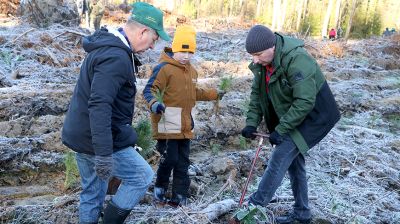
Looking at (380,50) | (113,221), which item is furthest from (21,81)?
(380,50)

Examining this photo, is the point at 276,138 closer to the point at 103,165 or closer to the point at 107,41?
the point at 103,165

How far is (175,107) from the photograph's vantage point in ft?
12.9

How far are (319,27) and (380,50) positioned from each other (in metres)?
24.0

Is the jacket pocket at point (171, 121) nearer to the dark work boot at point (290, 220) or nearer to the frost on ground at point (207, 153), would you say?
the frost on ground at point (207, 153)

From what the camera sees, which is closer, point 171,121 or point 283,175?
point 283,175

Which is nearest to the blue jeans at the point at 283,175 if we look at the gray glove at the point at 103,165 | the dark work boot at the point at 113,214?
the dark work boot at the point at 113,214

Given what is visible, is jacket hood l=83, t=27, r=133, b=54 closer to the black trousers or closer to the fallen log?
the black trousers

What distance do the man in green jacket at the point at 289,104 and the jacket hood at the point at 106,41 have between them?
105 cm

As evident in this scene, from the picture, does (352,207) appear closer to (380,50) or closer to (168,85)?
(168,85)

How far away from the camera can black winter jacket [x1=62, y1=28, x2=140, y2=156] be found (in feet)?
8.23

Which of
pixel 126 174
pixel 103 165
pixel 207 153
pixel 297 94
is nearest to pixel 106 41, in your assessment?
pixel 103 165

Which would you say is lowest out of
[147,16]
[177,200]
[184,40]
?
[177,200]

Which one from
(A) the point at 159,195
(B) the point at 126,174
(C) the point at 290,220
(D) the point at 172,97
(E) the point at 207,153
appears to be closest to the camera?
(B) the point at 126,174

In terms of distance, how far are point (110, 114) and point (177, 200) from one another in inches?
67.0
